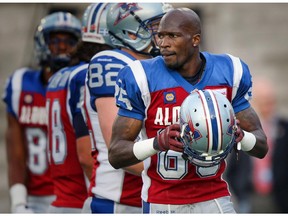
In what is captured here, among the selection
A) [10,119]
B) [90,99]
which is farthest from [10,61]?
[90,99]

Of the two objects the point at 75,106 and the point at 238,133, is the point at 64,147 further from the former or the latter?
the point at 238,133

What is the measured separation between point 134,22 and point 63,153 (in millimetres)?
1265

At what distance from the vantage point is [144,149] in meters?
5.18

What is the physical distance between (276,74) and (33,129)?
614 cm

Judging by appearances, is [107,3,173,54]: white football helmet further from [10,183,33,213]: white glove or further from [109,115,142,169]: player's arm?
[10,183,33,213]: white glove

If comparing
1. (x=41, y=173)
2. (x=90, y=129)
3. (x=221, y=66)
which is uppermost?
(x=221, y=66)

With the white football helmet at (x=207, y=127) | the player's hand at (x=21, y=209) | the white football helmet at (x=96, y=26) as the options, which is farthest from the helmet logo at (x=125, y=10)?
the player's hand at (x=21, y=209)

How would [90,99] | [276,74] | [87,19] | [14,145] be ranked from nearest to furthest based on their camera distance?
1. [90,99]
2. [87,19]
3. [14,145]
4. [276,74]

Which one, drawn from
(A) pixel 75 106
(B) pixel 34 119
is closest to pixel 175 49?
(A) pixel 75 106

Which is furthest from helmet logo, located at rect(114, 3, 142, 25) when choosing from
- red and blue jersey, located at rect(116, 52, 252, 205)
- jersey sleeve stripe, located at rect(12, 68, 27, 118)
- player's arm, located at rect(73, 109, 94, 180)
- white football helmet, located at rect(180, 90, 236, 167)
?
jersey sleeve stripe, located at rect(12, 68, 27, 118)

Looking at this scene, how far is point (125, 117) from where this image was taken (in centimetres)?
532

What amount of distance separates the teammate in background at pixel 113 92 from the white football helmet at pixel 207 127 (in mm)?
1015

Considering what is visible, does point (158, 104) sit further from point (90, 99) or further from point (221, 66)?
point (90, 99)

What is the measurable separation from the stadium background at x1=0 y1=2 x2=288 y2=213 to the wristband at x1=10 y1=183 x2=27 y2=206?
215 inches
